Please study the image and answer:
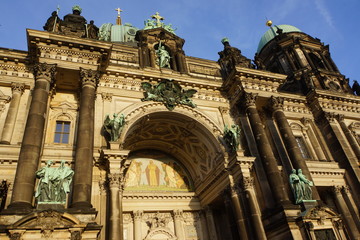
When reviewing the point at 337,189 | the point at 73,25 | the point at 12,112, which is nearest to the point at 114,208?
the point at 12,112

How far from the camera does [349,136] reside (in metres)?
19.5

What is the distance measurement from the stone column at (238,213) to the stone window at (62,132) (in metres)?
8.25

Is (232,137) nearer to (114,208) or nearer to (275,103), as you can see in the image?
(275,103)

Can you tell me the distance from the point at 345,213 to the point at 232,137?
782cm

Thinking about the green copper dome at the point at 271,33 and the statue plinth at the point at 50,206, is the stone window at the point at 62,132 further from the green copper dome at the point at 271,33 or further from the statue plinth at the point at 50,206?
the green copper dome at the point at 271,33

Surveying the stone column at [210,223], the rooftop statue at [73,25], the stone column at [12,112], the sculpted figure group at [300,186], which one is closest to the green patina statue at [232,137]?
the sculpted figure group at [300,186]

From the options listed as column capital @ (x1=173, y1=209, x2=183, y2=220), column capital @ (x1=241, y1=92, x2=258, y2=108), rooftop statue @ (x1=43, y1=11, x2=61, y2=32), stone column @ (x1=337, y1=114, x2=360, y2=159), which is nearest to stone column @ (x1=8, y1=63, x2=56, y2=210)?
rooftop statue @ (x1=43, y1=11, x2=61, y2=32)

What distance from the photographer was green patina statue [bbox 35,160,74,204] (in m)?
10.0

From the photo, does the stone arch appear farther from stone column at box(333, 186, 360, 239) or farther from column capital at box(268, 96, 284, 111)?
stone column at box(333, 186, 360, 239)

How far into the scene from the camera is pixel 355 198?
17188 millimetres

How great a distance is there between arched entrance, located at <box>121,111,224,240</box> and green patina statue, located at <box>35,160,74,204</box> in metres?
4.41

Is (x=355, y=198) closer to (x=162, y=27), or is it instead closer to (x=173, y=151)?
(x=173, y=151)

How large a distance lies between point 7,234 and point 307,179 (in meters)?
12.6

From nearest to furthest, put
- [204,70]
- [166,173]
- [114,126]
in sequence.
→ 1. [114,126]
2. [166,173]
3. [204,70]
